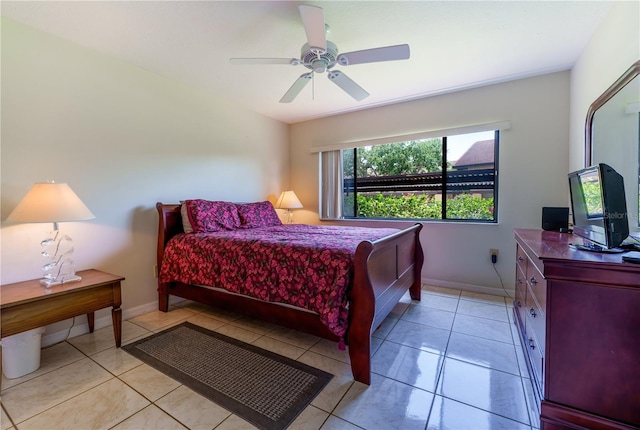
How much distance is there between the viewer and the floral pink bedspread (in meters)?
1.71

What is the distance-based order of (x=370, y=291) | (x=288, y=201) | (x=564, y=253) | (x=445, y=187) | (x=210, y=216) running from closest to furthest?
1. (x=564, y=253)
2. (x=370, y=291)
3. (x=210, y=216)
4. (x=445, y=187)
5. (x=288, y=201)

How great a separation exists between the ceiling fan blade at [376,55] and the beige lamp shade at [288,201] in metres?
2.46

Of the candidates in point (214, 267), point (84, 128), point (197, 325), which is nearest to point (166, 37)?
point (84, 128)

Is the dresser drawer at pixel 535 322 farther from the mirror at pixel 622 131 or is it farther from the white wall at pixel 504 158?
the white wall at pixel 504 158

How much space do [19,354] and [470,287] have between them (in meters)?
4.04

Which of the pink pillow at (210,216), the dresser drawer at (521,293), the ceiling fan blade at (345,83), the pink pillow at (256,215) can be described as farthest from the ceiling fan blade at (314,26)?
the dresser drawer at (521,293)

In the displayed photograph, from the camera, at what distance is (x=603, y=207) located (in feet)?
4.07

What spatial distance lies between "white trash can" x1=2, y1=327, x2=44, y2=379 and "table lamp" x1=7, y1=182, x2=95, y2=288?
33 cm

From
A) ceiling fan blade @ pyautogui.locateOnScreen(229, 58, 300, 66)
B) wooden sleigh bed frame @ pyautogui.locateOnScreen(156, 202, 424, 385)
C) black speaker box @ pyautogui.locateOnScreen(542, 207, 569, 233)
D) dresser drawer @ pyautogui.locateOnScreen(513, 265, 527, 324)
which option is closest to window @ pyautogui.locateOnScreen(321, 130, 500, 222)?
wooden sleigh bed frame @ pyautogui.locateOnScreen(156, 202, 424, 385)

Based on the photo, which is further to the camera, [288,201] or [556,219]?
[288,201]

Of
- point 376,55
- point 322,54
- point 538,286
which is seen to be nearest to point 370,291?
point 538,286

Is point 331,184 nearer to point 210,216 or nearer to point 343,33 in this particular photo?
point 210,216

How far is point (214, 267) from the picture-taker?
235 centimetres

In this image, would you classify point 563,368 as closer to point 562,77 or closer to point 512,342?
point 512,342
